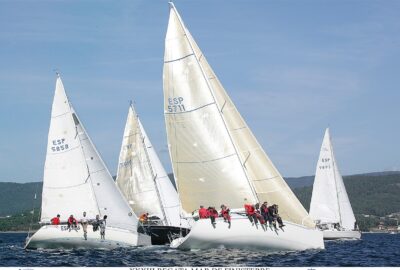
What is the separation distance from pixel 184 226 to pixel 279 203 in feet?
29.5

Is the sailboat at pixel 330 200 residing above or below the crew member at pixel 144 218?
above

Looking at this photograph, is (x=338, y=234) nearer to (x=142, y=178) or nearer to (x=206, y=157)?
(x=142, y=178)

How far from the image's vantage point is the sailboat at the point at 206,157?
35.8 metres

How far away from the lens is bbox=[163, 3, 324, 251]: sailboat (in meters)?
35.8

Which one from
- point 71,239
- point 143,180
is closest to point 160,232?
point 71,239

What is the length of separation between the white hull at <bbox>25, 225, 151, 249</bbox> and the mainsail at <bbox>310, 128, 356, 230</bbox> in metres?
33.4

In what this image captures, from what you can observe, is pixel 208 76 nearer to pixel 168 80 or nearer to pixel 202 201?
pixel 168 80

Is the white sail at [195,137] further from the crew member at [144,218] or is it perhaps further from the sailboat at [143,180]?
the sailboat at [143,180]

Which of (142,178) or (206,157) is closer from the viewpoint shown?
(206,157)

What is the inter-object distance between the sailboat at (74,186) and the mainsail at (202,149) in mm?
6132

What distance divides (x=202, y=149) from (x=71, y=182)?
978 cm

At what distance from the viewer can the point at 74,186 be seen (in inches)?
1655

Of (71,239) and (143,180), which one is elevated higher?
(143,180)

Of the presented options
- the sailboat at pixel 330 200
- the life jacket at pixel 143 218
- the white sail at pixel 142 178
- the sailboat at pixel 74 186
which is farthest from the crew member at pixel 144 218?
the sailboat at pixel 330 200
